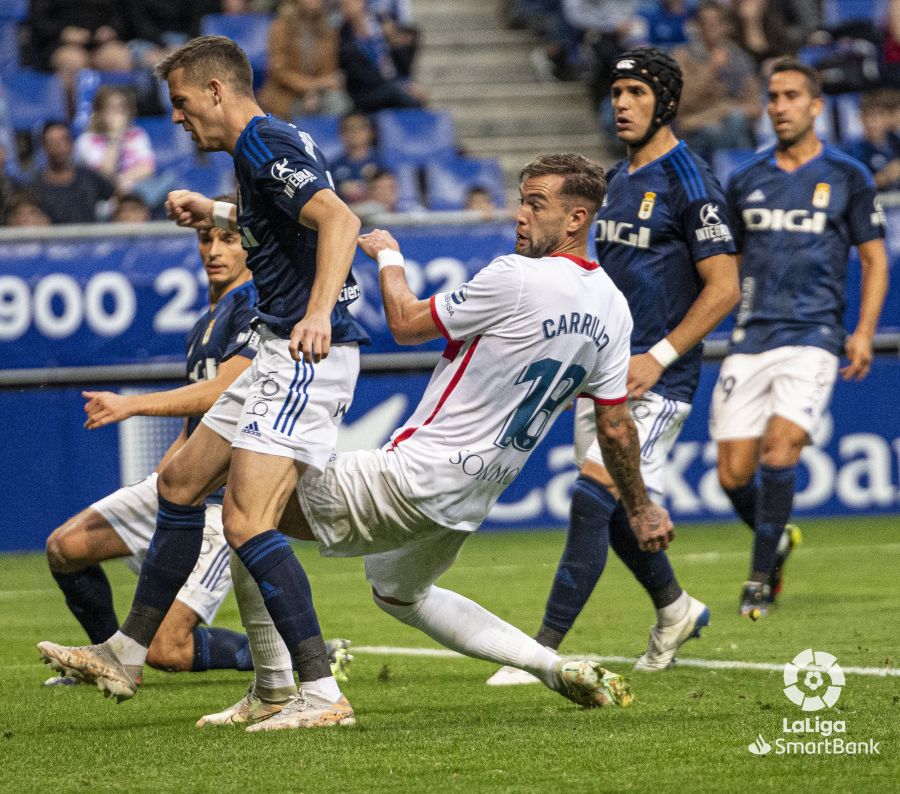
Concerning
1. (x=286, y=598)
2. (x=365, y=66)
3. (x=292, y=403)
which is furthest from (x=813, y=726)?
(x=365, y=66)

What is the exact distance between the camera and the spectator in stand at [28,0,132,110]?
1459 centimetres

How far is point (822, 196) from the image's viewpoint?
8.12m

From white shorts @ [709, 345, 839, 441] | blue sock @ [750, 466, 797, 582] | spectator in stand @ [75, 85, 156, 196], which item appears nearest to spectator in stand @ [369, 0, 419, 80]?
spectator in stand @ [75, 85, 156, 196]

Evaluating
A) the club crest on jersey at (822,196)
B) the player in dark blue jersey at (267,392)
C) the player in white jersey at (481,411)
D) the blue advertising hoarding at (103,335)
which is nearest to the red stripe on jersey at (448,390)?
the player in white jersey at (481,411)

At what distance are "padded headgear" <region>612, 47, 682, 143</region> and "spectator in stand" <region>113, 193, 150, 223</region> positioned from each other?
6.26 meters

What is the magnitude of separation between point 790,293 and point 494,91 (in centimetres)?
975

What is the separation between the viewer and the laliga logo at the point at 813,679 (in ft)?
17.0

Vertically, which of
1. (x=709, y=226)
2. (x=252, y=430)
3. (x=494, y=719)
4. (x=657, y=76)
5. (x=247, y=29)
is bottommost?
(x=494, y=719)

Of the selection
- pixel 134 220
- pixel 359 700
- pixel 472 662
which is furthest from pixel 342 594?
A: pixel 134 220

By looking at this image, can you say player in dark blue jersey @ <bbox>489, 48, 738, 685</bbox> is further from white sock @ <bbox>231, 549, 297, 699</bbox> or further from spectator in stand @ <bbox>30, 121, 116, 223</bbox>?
spectator in stand @ <bbox>30, 121, 116, 223</bbox>

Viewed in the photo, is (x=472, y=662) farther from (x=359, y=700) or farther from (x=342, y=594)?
(x=342, y=594)

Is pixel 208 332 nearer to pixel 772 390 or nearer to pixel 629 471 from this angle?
pixel 629 471

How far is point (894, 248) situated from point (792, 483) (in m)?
4.28

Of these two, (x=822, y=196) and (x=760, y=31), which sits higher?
(x=760, y=31)
